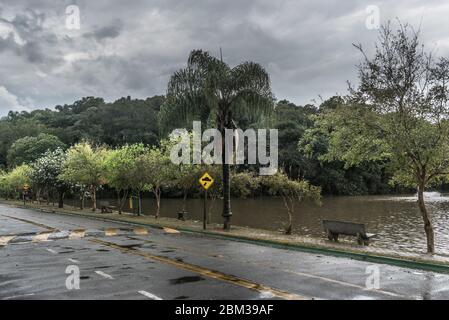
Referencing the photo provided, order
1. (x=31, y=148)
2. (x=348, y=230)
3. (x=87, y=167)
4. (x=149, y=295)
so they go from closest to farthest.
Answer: (x=149, y=295)
(x=348, y=230)
(x=87, y=167)
(x=31, y=148)

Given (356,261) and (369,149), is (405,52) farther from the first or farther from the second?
(356,261)

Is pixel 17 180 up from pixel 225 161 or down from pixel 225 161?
down

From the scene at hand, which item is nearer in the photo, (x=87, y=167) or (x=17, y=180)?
(x=87, y=167)

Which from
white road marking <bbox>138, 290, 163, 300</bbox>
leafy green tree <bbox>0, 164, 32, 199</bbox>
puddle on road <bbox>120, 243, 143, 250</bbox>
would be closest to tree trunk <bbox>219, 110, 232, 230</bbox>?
puddle on road <bbox>120, 243, 143, 250</bbox>

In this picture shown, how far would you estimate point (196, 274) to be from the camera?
489 inches

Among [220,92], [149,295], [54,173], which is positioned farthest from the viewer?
[54,173]

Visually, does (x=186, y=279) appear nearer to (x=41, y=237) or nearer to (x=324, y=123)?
(x=324, y=123)

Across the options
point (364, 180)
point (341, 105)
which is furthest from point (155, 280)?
point (364, 180)

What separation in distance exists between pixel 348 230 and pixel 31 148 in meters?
99.1

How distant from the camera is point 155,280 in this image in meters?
11.7

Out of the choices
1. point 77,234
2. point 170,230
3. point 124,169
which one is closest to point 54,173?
point 124,169

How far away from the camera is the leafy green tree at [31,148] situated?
106m

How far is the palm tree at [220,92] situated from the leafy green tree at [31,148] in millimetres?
85087
